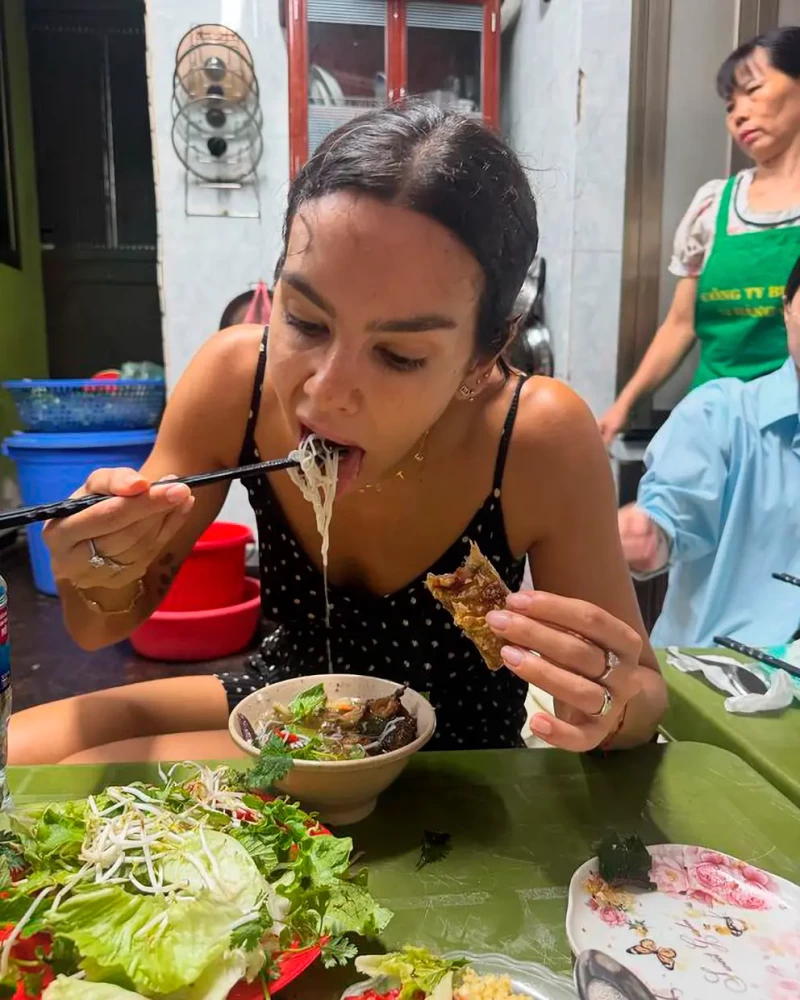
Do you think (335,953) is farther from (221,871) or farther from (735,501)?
(735,501)

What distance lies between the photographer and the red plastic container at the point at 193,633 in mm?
3072

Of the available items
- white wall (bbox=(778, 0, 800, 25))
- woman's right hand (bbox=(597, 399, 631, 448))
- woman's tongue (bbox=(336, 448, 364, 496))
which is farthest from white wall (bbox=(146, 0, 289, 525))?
woman's tongue (bbox=(336, 448, 364, 496))

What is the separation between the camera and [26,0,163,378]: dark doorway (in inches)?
206

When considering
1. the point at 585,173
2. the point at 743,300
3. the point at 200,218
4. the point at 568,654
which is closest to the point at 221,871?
the point at 568,654

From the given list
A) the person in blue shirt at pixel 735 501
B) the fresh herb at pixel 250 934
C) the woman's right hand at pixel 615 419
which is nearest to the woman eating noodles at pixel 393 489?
the fresh herb at pixel 250 934

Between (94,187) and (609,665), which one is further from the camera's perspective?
(94,187)

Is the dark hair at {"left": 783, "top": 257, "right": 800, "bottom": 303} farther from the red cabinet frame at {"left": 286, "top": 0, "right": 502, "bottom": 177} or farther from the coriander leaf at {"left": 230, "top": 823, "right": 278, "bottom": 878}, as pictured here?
the coriander leaf at {"left": 230, "top": 823, "right": 278, "bottom": 878}

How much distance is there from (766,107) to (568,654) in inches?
92.4

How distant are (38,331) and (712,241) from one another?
172 inches

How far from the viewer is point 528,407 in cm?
127

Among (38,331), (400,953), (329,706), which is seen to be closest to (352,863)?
(400,953)

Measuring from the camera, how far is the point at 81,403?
3.74 metres

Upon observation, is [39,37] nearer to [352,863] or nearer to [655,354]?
[655,354]

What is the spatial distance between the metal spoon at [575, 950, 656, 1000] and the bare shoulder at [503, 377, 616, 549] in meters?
0.70
